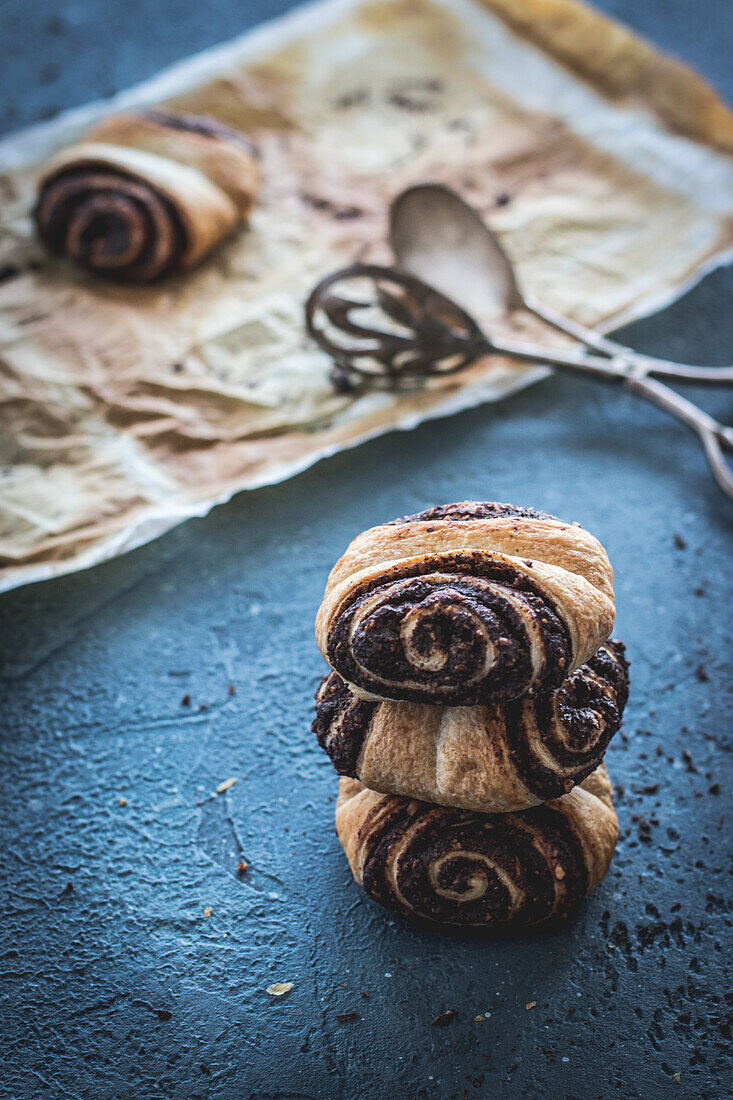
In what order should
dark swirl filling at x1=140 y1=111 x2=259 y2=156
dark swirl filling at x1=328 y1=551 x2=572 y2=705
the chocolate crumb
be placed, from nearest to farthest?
dark swirl filling at x1=328 y1=551 x2=572 y2=705, the chocolate crumb, dark swirl filling at x1=140 y1=111 x2=259 y2=156

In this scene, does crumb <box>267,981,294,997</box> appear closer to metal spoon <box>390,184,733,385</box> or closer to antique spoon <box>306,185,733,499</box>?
antique spoon <box>306,185,733,499</box>

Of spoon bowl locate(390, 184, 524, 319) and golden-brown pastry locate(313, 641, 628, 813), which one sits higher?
spoon bowl locate(390, 184, 524, 319)


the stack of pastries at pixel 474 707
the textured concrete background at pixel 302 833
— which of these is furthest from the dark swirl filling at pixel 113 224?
the stack of pastries at pixel 474 707

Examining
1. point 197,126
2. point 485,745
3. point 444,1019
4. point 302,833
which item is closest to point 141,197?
point 197,126

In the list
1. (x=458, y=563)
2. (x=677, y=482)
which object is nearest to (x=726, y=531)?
(x=677, y=482)

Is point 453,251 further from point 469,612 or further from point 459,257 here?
point 469,612

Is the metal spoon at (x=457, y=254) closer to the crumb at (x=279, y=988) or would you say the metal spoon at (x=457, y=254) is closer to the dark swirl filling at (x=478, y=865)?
the dark swirl filling at (x=478, y=865)

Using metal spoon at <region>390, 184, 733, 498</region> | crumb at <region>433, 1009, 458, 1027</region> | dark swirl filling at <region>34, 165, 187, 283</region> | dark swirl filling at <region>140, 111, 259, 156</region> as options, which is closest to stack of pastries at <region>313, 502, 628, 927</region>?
crumb at <region>433, 1009, 458, 1027</region>

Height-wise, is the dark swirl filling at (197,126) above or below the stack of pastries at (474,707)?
above
